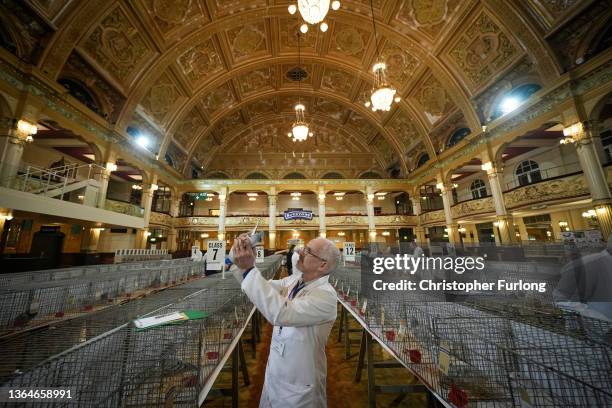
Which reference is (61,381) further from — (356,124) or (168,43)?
(356,124)

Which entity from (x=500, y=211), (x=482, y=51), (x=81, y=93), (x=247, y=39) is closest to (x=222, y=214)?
(x=81, y=93)

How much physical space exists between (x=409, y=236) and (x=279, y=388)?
21591 millimetres

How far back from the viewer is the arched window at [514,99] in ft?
34.9

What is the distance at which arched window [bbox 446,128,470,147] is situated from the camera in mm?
14250

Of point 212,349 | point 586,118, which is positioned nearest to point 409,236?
point 586,118

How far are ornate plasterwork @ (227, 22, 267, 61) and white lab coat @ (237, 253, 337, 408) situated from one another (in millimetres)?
16311

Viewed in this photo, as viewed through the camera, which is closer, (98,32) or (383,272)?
(383,272)

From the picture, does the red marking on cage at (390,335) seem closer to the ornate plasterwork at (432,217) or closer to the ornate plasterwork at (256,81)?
the ornate plasterwork at (432,217)

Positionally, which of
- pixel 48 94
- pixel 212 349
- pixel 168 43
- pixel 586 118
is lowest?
pixel 212 349

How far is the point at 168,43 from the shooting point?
11.9 meters

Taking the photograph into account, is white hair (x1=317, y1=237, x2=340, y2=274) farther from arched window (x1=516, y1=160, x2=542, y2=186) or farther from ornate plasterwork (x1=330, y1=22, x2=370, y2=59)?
arched window (x1=516, y1=160, x2=542, y2=186)

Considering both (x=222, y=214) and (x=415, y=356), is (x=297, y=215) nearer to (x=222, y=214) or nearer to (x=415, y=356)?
(x=222, y=214)

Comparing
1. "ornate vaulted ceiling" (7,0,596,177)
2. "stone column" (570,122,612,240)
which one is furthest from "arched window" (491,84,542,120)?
"stone column" (570,122,612,240)

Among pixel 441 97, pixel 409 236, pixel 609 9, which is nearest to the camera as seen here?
pixel 609 9
